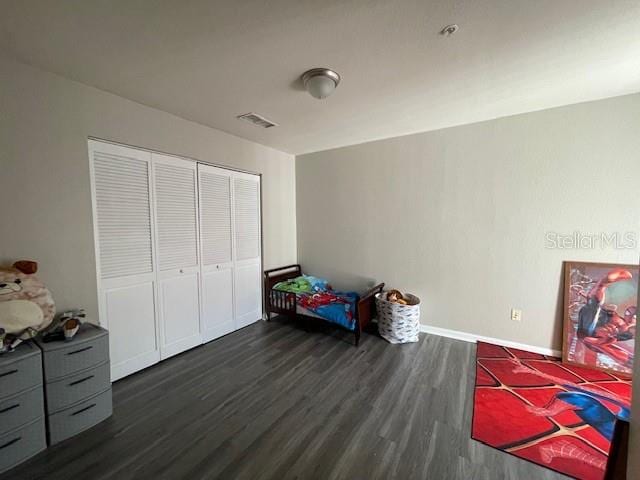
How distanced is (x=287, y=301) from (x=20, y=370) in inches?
94.9

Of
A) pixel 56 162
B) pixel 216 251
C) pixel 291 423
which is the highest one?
pixel 56 162

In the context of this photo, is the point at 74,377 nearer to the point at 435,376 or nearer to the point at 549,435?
the point at 435,376

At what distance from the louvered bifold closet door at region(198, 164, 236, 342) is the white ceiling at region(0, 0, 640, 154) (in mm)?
843

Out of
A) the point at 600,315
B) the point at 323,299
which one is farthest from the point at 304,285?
the point at 600,315

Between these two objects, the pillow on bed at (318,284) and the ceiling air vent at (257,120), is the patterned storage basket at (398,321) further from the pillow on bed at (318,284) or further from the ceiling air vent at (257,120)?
the ceiling air vent at (257,120)

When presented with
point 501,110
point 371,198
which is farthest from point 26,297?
point 501,110

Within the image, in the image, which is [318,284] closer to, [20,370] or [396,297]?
[396,297]

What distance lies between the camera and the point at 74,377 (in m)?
1.74

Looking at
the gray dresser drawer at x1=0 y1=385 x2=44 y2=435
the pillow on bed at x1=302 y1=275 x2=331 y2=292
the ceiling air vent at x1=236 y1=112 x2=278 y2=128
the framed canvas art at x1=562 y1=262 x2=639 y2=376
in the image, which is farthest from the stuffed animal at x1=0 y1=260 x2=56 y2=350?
the framed canvas art at x1=562 y1=262 x2=639 y2=376

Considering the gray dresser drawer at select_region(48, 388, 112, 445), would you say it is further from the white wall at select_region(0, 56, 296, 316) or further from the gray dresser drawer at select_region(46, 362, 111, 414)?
the white wall at select_region(0, 56, 296, 316)

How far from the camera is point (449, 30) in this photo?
1.46 meters

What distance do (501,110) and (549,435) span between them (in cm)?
286

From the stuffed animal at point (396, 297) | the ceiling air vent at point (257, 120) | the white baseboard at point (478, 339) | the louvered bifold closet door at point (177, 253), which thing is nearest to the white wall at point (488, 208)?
the white baseboard at point (478, 339)

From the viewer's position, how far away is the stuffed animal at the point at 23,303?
157 cm
